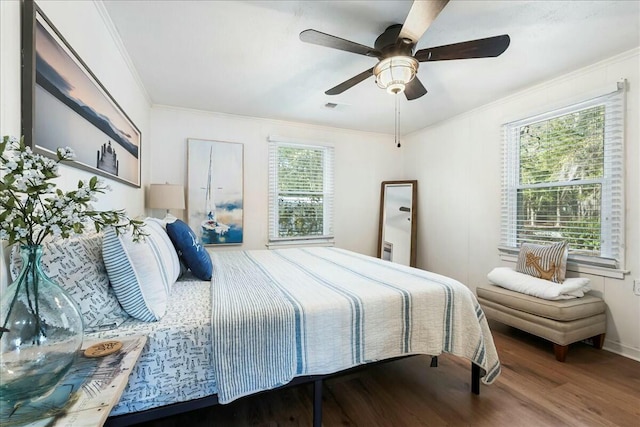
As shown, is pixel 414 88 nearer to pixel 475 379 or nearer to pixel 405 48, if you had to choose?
pixel 405 48

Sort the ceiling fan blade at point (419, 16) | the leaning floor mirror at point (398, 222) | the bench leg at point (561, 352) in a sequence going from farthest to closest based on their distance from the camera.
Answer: the leaning floor mirror at point (398, 222), the bench leg at point (561, 352), the ceiling fan blade at point (419, 16)

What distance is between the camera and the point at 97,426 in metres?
0.67

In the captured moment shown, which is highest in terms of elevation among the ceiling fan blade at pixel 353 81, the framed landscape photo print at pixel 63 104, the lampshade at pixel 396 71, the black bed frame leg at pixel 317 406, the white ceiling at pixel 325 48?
the white ceiling at pixel 325 48

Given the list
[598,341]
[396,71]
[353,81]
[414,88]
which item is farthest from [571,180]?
[353,81]

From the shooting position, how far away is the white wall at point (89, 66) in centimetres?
101

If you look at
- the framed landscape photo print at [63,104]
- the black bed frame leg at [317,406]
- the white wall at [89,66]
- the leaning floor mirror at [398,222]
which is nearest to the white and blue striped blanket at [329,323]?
the black bed frame leg at [317,406]

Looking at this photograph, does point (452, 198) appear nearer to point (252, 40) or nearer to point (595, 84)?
point (595, 84)

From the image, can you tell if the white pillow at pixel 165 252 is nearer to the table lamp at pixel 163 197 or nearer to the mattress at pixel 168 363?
the mattress at pixel 168 363

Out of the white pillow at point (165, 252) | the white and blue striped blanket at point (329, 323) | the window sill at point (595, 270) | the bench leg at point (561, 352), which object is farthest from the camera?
the window sill at point (595, 270)

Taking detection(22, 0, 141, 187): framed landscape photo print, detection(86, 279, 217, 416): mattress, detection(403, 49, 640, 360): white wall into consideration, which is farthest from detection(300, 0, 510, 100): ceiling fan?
detection(86, 279, 217, 416): mattress

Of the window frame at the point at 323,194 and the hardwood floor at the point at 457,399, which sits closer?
the hardwood floor at the point at 457,399

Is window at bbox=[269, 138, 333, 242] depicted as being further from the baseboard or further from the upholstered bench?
the baseboard

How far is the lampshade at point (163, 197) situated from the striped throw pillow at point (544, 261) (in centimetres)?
362

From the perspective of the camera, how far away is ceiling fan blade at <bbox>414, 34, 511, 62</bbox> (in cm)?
161
